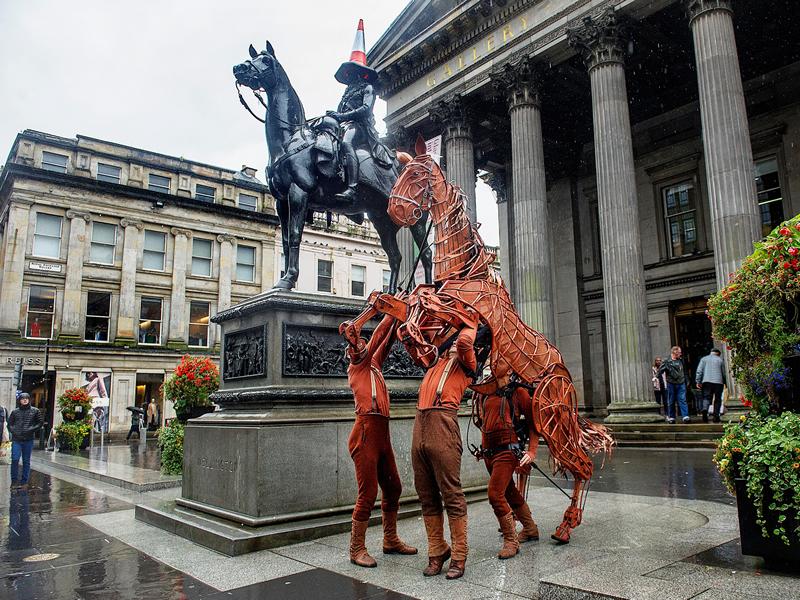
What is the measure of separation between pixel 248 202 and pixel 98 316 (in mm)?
13262

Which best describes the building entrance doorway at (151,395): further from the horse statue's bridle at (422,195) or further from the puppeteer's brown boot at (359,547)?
the horse statue's bridle at (422,195)

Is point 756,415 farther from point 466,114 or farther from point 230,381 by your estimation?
point 466,114

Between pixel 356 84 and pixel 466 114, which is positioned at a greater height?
pixel 466 114

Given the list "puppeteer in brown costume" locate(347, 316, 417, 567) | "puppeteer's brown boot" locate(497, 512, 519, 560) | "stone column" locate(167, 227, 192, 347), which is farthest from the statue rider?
"stone column" locate(167, 227, 192, 347)

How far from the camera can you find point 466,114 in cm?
2447

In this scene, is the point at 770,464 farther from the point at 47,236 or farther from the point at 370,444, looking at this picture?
the point at 47,236

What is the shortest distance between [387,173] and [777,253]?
18.4 ft

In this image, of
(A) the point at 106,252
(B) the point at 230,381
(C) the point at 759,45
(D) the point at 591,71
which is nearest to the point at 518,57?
(D) the point at 591,71

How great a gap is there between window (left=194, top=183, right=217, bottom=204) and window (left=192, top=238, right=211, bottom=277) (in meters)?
2.99

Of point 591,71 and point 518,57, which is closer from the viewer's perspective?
point 591,71

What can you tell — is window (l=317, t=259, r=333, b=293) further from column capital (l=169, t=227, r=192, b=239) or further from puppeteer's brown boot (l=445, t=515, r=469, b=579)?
puppeteer's brown boot (l=445, t=515, r=469, b=579)

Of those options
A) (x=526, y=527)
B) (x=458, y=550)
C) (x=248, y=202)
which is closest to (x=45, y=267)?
(x=248, y=202)

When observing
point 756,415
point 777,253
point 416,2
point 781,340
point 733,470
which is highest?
point 416,2

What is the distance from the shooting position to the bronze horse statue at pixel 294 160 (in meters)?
7.78
